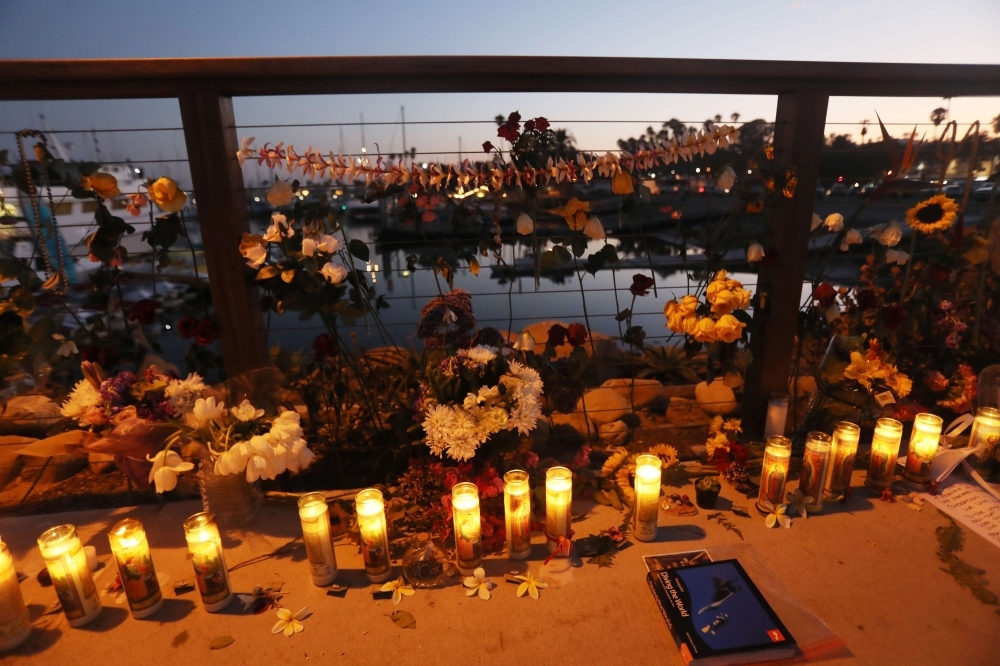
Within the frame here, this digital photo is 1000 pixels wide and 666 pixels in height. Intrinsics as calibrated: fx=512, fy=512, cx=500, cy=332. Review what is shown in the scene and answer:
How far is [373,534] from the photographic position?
→ 1150mm

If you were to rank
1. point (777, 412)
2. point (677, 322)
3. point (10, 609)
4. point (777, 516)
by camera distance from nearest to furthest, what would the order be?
point (10, 609) → point (777, 516) → point (677, 322) → point (777, 412)

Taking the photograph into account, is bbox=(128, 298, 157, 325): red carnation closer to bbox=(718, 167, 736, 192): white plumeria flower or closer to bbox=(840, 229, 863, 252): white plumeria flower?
bbox=(718, 167, 736, 192): white plumeria flower

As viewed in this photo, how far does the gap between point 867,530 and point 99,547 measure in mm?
2026

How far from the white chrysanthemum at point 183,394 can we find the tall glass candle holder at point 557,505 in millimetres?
883

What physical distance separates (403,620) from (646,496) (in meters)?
0.64

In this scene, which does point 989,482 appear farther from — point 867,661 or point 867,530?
point 867,661

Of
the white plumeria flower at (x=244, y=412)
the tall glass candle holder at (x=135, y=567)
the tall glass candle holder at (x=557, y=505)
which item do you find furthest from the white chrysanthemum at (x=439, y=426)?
the tall glass candle holder at (x=135, y=567)

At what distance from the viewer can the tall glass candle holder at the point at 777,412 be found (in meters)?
1.63

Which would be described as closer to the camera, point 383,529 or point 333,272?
point 383,529

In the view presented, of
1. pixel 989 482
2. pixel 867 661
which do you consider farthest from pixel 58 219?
pixel 989 482

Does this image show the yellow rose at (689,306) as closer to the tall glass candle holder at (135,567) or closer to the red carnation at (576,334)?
the red carnation at (576,334)

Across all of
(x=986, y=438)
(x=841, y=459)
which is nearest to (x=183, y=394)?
(x=841, y=459)

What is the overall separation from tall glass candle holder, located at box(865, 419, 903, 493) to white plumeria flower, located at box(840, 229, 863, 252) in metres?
0.54

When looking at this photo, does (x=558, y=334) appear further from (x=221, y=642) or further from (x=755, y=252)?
(x=221, y=642)
